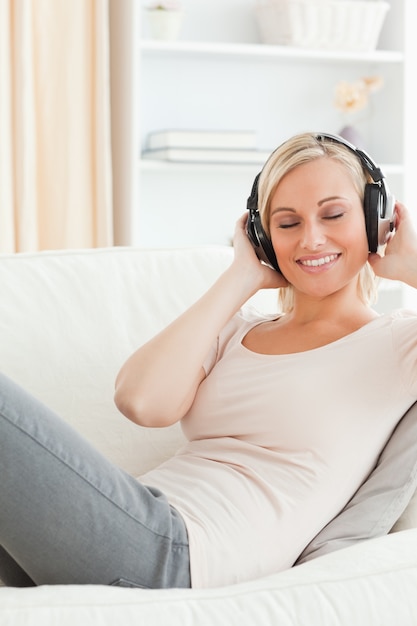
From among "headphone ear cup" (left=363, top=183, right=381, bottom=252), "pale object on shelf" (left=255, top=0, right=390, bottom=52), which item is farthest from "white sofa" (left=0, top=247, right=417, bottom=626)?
"pale object on shelf" (left=255, top=0, right=390, bottom=52)

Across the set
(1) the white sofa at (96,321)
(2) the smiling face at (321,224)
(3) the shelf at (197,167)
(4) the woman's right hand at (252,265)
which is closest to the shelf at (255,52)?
(3) the shelf at (197,167)

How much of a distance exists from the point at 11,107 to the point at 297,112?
1.05 meters

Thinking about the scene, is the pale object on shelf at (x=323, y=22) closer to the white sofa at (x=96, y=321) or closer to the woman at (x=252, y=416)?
the white sofa at (x=96, y=321)

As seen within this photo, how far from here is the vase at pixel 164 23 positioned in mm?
2957

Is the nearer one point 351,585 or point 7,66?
point 351,585

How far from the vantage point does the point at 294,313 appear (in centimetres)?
158

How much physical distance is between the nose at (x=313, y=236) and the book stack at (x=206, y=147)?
5.06 feet

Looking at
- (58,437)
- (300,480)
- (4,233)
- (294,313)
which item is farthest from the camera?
(4,233)

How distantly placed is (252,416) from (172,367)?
143 millimetres

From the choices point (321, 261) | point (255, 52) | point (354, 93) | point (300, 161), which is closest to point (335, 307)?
point (321, 261)

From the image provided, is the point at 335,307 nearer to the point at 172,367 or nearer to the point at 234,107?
the point at 172,367

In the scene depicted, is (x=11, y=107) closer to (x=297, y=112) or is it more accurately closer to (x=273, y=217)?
(x=297, y=112)

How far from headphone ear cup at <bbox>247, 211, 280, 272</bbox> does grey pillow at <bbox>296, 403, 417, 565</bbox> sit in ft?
1.20

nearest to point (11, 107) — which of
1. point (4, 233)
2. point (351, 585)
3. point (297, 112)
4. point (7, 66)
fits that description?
point (7, 66)
